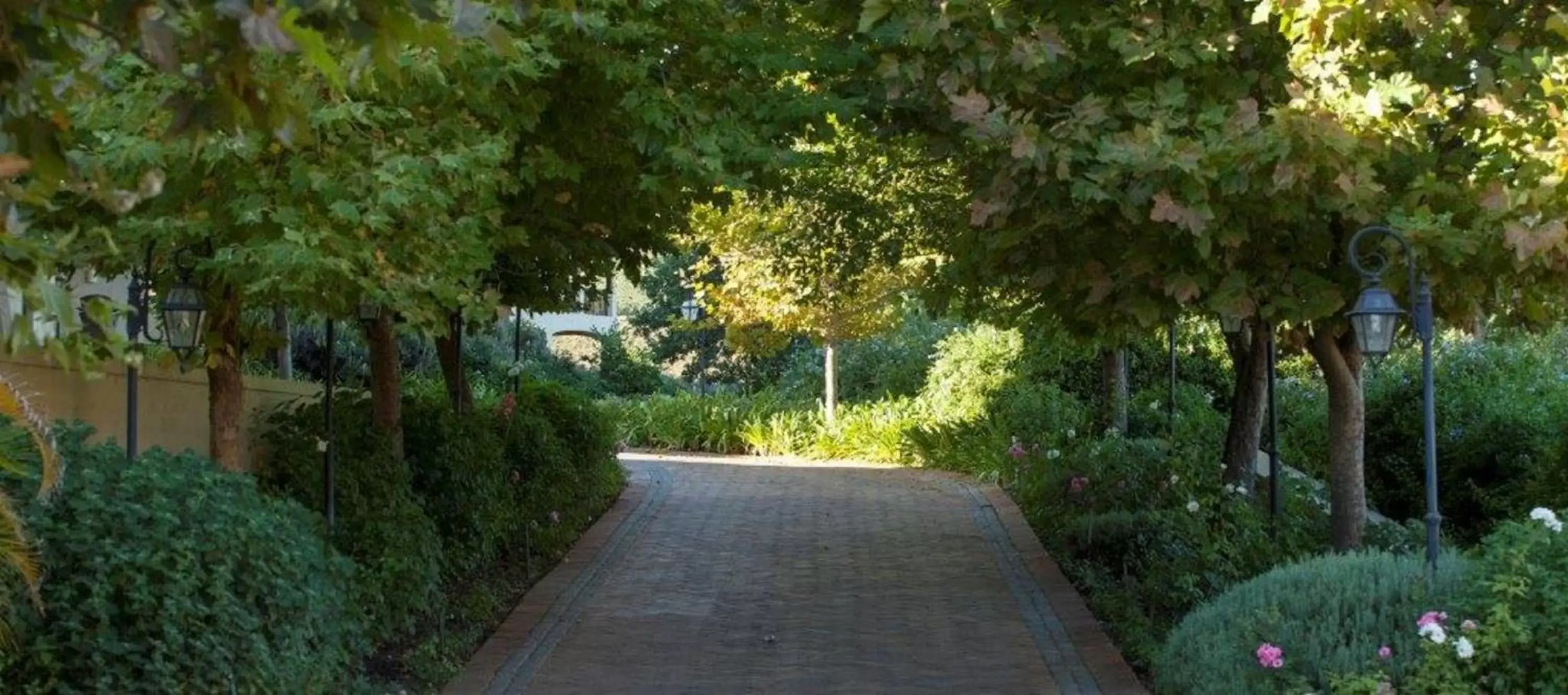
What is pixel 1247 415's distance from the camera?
14734 millimetres

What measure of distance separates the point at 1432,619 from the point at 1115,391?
12.7 meters

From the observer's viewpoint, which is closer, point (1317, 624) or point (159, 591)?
point (159, 591)

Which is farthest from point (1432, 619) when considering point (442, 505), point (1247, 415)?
point (1247, 415)

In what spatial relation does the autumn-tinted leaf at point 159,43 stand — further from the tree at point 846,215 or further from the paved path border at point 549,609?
the tree at point 846,215

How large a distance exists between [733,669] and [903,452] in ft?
52.9

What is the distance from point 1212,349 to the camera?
24.8m

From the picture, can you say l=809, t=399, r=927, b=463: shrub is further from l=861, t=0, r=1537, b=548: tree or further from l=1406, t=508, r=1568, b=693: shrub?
l=1406, t=508, r=1568, b=693: shrub

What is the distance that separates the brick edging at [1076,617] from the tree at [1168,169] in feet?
5.63

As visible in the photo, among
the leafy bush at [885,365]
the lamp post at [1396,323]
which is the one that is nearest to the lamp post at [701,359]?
the leafy bush at [885,365]

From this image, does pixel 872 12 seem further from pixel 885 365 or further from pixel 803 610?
pixel 885 365

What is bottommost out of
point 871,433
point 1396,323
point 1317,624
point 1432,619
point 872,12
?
point 871,433

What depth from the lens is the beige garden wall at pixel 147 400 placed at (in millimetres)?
8883

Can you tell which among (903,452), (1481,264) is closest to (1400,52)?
(1481,264)

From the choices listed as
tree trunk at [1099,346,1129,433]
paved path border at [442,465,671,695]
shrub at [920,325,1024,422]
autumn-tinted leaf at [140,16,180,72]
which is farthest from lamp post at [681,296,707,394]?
autumn-tinted leaf at [140,16,180,72]
